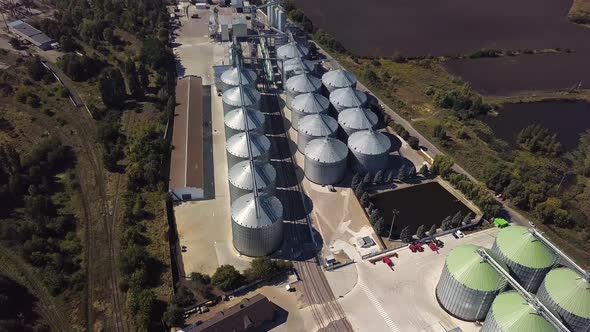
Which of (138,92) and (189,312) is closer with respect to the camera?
(189,312)

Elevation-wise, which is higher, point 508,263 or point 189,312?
point 508,263

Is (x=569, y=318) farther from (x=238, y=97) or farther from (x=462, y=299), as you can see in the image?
(x=238, y=97)

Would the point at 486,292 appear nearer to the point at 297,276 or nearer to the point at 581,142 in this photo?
the point at 297,276

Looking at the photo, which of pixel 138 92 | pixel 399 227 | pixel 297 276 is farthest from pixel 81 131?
pixel 399 227

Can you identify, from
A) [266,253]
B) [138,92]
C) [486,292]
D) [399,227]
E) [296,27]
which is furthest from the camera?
[296,27]

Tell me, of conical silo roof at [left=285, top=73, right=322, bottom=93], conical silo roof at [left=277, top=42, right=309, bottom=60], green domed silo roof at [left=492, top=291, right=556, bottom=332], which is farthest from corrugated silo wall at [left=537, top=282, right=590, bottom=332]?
conical silo roof at [left=277, top=42, right=309, bottom=60]

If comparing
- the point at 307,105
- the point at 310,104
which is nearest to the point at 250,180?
the point at 307,105
